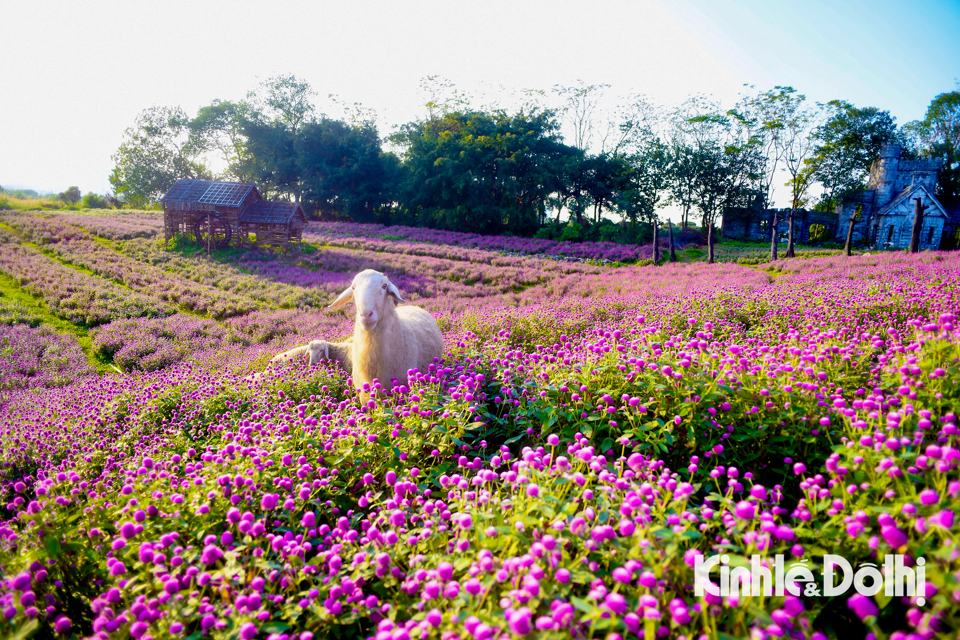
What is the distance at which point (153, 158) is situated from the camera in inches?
2837

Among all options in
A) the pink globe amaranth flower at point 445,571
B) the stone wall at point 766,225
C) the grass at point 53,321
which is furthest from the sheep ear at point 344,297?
the stone wall at point 766,225

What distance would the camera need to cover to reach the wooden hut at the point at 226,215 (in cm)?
3073

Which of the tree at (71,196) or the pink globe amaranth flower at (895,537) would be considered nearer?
the pink globe amaranth flower at (895,537)

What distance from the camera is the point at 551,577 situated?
2.27 meters

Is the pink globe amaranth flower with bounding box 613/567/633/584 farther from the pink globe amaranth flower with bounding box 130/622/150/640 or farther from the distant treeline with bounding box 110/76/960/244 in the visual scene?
the distant treeline with bounding box 110/76/960/244

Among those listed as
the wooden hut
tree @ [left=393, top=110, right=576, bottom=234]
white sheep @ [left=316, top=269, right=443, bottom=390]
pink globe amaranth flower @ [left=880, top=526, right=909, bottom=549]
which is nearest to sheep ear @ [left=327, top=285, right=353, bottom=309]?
white sheep @ [left=316, top=269, right=443, bottom=390]

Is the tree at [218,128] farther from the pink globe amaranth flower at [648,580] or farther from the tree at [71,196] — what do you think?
the pink globe amaranth flower at [648,580]

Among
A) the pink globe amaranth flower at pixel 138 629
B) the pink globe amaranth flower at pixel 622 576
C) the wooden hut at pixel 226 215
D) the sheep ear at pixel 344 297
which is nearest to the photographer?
the pink globe amaranth flower at pixel 622 576

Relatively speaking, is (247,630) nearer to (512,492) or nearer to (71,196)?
(512,492)

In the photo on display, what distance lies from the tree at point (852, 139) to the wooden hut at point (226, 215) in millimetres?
63912

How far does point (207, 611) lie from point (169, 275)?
78.1ft

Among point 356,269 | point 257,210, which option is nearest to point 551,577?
point 356,269

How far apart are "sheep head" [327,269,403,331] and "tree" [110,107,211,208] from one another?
266 feet

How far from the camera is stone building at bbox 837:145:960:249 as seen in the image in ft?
156
